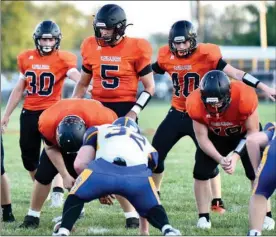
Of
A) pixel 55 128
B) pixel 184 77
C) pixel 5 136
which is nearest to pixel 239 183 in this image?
pixel 184 77

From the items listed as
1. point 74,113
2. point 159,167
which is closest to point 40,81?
point 159,167

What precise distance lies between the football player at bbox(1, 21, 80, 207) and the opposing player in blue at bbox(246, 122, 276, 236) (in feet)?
8.70

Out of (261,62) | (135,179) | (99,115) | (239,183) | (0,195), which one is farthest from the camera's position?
(261,62)

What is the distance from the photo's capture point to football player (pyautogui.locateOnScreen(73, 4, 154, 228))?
7332mm

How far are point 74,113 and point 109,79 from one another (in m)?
1.20

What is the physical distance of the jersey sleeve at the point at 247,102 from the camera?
6480mm

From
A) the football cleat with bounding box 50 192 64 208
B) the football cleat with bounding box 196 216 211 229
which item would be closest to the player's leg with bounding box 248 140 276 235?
the football cleat with bounding box 196 216 211 229

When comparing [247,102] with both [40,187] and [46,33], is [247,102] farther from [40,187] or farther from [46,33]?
[46,33]

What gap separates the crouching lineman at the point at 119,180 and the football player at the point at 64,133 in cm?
38

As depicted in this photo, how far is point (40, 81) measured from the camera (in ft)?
26.9

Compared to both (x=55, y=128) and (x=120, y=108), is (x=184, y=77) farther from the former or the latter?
(x=55, y=128)

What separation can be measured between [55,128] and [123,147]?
876 mm

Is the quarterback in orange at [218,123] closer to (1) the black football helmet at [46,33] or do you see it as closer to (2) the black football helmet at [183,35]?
(2) the black football helmet at [183,35]

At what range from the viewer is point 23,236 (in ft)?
21.1
